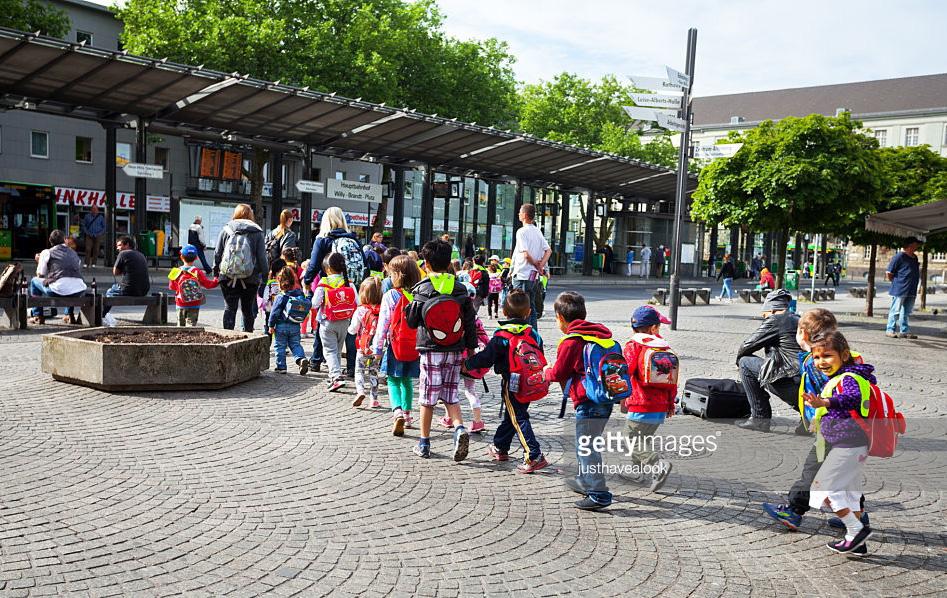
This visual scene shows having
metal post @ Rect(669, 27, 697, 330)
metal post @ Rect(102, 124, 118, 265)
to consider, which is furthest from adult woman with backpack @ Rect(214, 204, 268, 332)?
metal post @ Rect(102, 124, 118, 265)

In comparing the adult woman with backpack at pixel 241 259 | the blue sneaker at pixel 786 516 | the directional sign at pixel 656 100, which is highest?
the directional sign at pixel 656 100

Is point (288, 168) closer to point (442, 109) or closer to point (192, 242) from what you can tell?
point (442, 109)

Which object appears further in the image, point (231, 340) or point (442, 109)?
point (442, 109)

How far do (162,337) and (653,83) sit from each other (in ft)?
31.0

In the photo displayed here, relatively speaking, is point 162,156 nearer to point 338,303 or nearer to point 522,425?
point 338,303

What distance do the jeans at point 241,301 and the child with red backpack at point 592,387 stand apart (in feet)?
19.5

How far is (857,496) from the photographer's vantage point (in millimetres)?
4570

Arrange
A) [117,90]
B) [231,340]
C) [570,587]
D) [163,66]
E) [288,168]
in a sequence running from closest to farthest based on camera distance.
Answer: [570,587], [231,340], [163,66], [117,90], [288,168]

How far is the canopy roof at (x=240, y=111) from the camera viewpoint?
17.4 meters

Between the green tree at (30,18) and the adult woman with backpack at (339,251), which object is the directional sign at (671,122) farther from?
the green tree at (30,18)

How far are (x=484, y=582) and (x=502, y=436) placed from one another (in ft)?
7.18

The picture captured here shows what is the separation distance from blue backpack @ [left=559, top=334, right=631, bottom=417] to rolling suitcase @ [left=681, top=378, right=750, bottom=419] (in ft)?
10.5

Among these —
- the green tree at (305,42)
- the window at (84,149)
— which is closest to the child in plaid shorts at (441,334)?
the green tree at (305,42)

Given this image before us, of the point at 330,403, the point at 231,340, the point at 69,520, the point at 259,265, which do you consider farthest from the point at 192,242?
the point at 69,520
